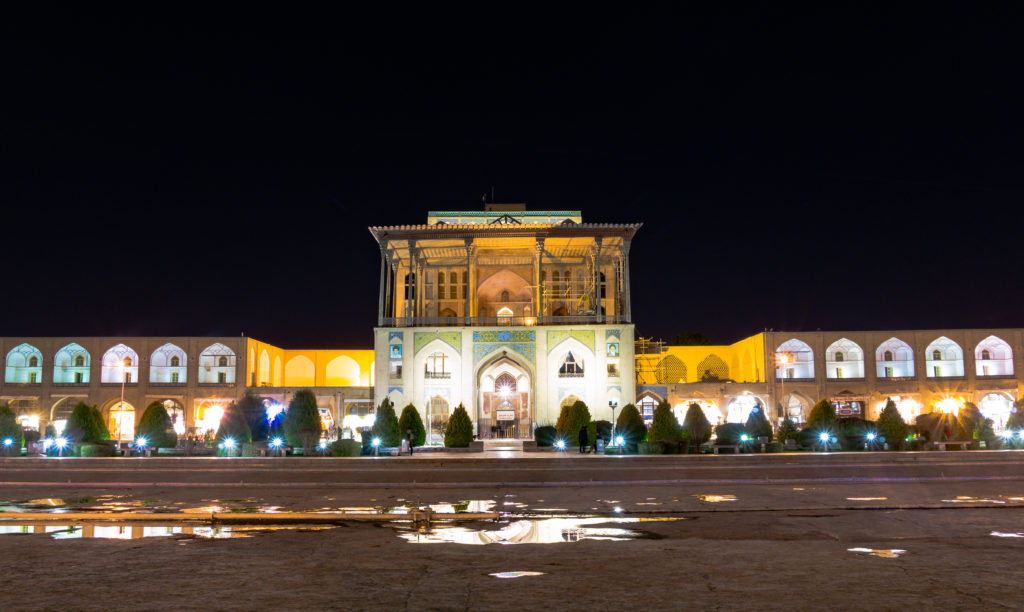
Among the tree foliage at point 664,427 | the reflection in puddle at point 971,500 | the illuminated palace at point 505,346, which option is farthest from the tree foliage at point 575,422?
the reflection in puddle at point 971,500

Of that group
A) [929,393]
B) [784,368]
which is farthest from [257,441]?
[929,393]

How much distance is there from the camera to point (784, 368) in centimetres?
4081

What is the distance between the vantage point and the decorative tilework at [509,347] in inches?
1224

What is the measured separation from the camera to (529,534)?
7434 millimetres

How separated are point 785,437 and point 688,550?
16.2m

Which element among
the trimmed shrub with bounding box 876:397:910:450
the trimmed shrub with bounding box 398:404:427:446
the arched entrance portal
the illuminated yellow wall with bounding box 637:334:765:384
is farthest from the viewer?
the illuminated yellow wall with bounding box 637:334:765:384

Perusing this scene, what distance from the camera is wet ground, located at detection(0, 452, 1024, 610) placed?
15.3ft

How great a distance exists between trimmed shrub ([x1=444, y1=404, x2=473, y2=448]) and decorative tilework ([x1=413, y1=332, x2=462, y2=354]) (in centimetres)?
772

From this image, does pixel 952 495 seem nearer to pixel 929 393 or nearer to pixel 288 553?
pixel 288 553

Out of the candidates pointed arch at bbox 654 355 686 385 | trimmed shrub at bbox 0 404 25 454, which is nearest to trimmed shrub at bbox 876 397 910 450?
trimmed shrub at bbox 0 404 25 454

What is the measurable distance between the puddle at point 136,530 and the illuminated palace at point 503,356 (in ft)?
75.5

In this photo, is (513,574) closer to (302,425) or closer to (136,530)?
(136,530)

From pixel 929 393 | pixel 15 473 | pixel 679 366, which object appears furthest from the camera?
pixel 679 366

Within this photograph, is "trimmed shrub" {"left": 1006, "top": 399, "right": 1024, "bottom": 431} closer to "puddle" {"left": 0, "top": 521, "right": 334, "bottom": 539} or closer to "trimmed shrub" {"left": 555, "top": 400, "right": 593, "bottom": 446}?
"trimmed shrub" {"left": 555, "top": 400, "right": 593, "bottom": 446}
